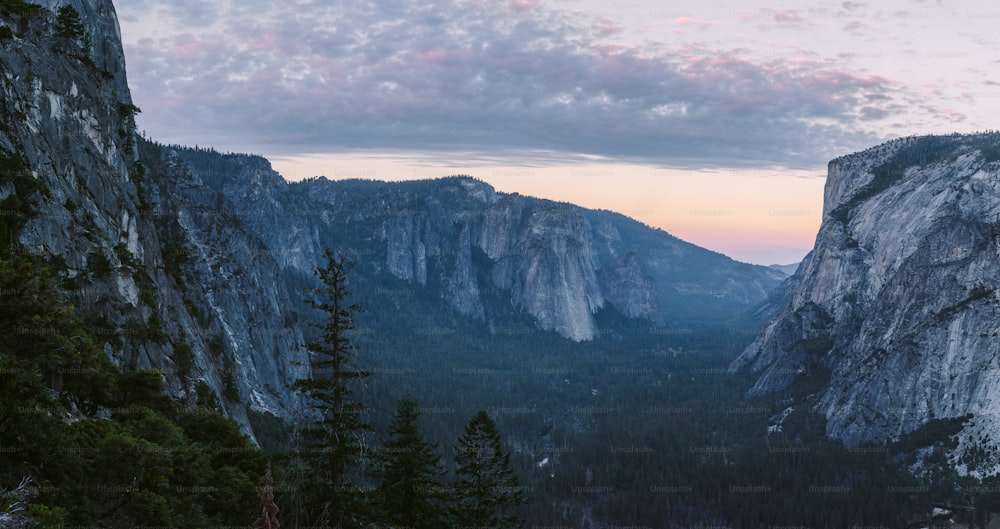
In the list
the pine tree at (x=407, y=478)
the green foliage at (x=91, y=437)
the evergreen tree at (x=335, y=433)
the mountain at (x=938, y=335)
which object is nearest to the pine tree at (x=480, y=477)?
the pine tree at (x=407, y=478)

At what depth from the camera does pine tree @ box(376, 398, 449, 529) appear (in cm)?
4491

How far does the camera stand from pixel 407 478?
148 feet

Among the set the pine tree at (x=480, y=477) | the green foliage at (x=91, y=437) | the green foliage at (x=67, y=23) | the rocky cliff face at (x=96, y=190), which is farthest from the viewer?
the green foliage at (x=67, y=23)

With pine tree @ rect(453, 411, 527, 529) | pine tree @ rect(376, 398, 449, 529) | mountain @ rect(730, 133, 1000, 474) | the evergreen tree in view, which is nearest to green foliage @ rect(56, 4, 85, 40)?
pine tree @ rect(376, 398, 449, 529)

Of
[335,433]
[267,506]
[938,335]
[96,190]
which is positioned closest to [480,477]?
[335,433]

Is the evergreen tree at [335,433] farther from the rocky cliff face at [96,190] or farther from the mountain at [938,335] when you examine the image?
the mountain at [938,335]

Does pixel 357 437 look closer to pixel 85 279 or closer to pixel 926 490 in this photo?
pixel 85 279

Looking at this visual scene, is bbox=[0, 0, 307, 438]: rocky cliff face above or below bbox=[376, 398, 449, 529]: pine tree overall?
above

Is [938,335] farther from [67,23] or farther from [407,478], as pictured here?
[67,23]

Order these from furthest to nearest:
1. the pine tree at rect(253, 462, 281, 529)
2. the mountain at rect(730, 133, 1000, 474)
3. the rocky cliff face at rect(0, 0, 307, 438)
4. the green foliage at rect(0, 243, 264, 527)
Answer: the mountain at rect(730, 133, 1000, 474) < the rocky cliff face at rect(0, 0, 307, 438) < the green foliage at rect(0, 243, 264, 527) < the pine tree at rect(253, 462, 281, 529)

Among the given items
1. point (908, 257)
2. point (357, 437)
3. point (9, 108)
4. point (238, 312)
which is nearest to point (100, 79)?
point (9, 108)

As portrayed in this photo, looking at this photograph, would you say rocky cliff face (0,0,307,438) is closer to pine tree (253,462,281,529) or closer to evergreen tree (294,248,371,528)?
evergreen tree (294,248,371,528)

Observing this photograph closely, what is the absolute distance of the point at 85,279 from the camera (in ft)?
189

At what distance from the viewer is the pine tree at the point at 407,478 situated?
147ft
